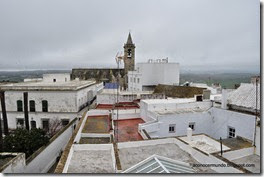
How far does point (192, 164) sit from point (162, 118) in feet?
12.2

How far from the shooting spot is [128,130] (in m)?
8.73

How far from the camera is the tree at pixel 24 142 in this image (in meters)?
7.32

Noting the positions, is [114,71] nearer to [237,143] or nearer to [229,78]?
[229,78]

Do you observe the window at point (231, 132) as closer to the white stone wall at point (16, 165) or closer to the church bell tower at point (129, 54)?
the white stone wall at point (16, 165)

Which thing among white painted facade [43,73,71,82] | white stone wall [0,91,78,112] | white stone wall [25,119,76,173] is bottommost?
white stone wall [25,119,76,173]

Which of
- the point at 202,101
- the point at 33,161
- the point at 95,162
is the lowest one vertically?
the point at 33,161

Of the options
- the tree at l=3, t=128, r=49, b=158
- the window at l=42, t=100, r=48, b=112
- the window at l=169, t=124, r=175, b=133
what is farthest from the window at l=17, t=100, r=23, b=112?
the window at l=169, t=124, r=175, b=133

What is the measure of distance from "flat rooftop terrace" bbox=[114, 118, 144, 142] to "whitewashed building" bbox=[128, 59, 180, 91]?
1072 cm

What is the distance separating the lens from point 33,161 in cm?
686

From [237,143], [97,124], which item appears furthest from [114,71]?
[237,143]

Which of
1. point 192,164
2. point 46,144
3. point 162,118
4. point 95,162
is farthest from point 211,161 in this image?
point 46,144

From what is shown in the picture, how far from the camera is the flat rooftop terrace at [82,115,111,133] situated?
8552mm

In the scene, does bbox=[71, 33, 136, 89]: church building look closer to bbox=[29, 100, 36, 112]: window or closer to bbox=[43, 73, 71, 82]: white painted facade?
bbox=[43, 73, 71, 82]: white painted facade

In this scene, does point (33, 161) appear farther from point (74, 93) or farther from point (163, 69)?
point (163, 69)
